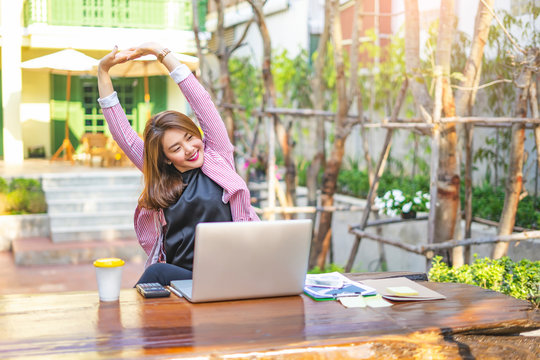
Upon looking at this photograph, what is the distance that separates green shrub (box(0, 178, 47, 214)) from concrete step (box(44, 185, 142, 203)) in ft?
0.41

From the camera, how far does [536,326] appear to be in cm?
208

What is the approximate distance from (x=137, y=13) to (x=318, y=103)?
7.80 meters

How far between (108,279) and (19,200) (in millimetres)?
6685

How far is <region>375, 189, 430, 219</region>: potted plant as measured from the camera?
5266 mm

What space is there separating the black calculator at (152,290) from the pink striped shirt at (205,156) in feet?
1.25

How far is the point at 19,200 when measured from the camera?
8336 millimetres

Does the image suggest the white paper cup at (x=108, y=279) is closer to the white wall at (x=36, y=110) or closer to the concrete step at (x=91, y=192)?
the concrete step at (x=91, y=192)

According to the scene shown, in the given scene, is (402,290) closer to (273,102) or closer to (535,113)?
(535,113)

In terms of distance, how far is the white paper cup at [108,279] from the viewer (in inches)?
85.0

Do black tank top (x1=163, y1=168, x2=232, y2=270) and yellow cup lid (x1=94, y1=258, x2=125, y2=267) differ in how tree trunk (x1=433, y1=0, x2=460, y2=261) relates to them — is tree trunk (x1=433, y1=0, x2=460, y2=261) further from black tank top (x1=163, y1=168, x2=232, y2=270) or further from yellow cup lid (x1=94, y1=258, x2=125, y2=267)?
yellow cup lid (x1=94, y1=258, x2=125, y2=267)

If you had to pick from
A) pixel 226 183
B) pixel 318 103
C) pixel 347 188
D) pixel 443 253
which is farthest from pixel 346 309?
pixel 347 188

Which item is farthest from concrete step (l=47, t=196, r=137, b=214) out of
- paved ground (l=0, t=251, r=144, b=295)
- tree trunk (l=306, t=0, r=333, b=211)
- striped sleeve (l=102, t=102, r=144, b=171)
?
striped sleeve (l=102, t=102, r=144, b=171)

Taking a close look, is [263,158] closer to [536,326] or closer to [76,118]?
[536,326]

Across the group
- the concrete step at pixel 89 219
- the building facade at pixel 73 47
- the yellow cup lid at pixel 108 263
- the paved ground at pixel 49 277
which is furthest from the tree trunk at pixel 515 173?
the building facade at pixel 73 47
